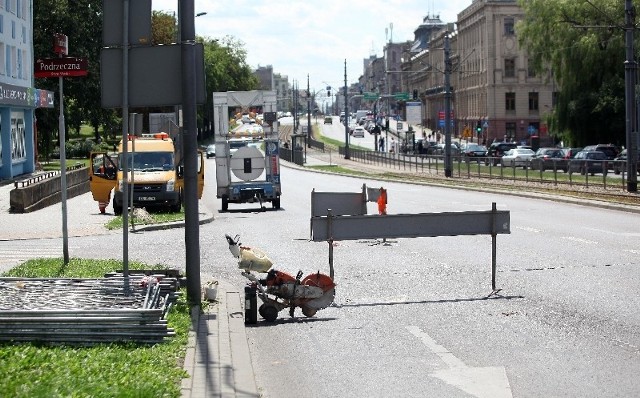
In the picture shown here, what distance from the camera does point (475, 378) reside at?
9914mm

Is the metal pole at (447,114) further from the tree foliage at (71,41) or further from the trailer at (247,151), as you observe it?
the trailer at (247,151)

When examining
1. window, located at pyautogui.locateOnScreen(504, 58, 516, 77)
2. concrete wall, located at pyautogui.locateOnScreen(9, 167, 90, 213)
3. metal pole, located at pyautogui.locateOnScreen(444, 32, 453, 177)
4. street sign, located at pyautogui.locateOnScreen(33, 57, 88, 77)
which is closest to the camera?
street sign, located at pyautogui.locateOnScreen(33, 57, 88, 77)

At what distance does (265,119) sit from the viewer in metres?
42.0

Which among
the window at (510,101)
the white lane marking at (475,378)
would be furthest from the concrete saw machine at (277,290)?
the window at (510,101)

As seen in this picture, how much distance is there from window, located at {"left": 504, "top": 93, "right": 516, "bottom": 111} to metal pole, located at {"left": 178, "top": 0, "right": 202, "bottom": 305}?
106 meters

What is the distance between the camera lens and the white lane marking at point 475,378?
30.7ft

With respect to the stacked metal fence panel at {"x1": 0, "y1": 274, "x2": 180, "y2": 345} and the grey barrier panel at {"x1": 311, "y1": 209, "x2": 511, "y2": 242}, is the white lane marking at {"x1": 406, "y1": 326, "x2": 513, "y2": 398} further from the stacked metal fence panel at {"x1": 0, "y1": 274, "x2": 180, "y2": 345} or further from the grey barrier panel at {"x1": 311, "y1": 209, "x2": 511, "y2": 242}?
the grey barrier panel at {"x1": 311, "y1": 209, "x2": 511, "y2": 242}

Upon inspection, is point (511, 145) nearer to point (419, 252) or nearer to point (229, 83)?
point (229, 83)

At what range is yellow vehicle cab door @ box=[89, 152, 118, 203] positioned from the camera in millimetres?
38969

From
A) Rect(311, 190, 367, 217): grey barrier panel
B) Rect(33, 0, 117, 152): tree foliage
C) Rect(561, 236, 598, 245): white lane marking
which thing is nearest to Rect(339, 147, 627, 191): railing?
Rect(561, 236, 598, 245): white lane marking

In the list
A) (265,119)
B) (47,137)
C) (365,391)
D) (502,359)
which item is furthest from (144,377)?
(47,137)

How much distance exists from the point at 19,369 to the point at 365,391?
2624mm

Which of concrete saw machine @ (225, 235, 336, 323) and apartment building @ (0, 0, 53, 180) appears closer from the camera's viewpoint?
concrete saw machine @ (225, 235, 336, 323)

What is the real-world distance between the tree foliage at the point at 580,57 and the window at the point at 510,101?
42.1 meters
